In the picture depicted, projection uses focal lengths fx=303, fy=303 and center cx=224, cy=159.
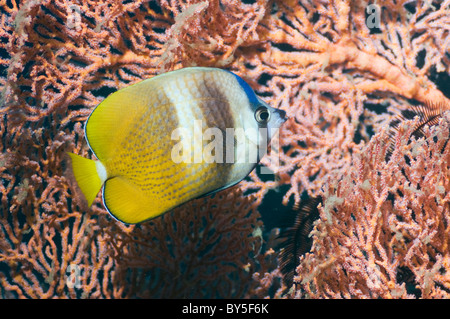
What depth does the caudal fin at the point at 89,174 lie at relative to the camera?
133 centimetres

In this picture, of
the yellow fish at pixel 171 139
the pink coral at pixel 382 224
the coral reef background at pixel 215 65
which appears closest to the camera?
the yellow fish at pixel 171 139

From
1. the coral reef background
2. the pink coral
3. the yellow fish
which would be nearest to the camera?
the yellow fish

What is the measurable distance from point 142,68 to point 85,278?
2.00m

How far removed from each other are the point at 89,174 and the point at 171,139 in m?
0.40

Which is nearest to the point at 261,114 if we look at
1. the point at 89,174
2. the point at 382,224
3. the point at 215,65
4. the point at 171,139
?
the point at 171,139

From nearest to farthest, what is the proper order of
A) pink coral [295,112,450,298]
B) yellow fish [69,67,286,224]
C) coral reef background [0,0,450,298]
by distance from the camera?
yellow fish [69,67,286,224], pink coral [295,112,450,298], coral reef background [0,0,450,298]

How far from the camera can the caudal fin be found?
1333 mm

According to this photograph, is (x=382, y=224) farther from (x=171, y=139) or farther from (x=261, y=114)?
(x=171, y=139)

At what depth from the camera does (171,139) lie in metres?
1.30

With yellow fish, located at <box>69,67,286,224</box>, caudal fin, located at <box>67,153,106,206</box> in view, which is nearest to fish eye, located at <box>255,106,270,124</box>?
yellow fish, located at <box>69,67,286,224</box>

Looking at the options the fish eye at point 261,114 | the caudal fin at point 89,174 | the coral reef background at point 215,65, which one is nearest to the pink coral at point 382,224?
the coral reef background at point 215,65

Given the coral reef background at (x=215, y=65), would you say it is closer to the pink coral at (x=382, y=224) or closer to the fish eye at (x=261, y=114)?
the pink coral at (x=382, y=224)

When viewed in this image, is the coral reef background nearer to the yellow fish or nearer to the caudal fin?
the yellow fish
